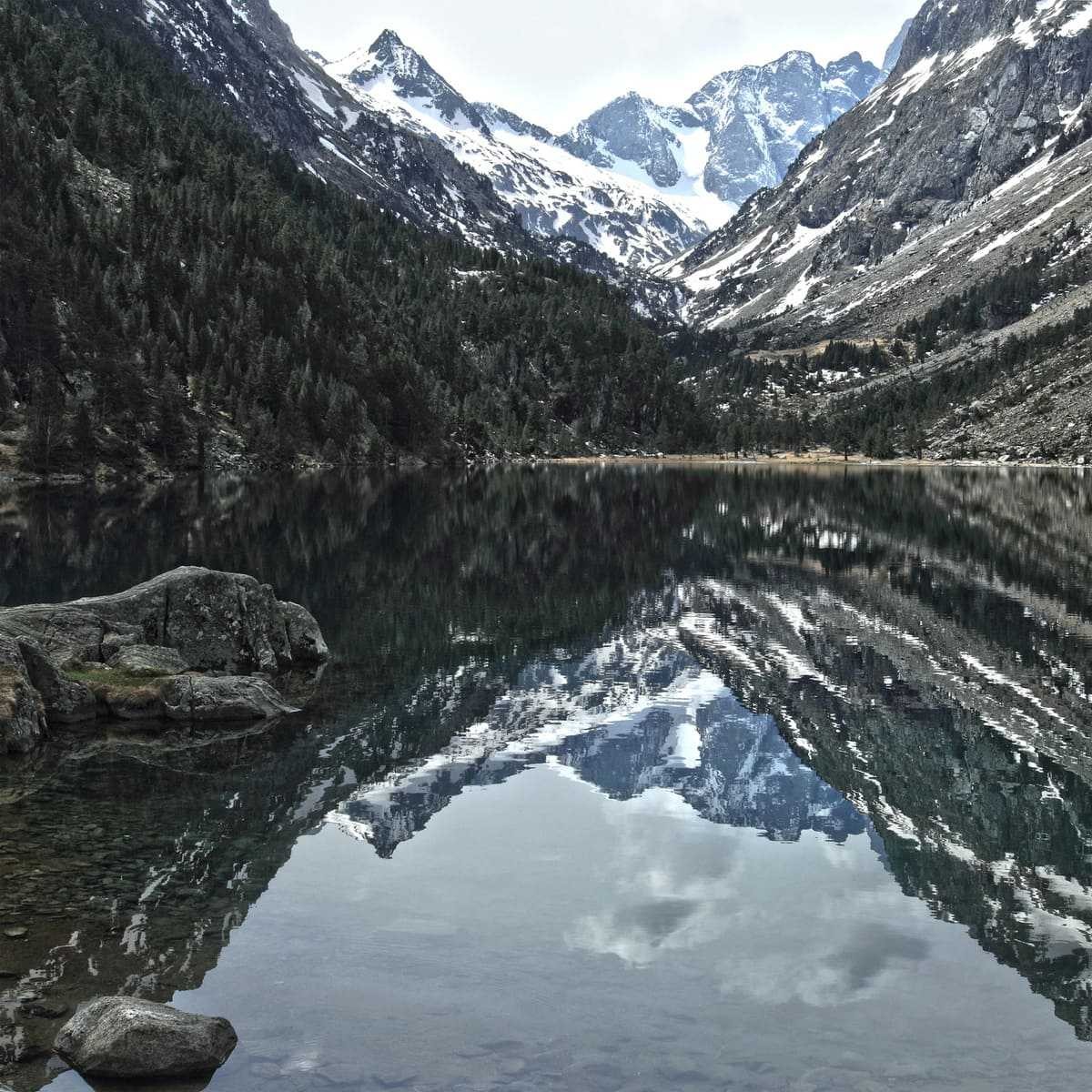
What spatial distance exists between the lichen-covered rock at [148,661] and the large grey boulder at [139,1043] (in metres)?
16.8

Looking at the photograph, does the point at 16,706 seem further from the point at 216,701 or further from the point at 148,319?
the point at 148,319

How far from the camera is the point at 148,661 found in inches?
1100

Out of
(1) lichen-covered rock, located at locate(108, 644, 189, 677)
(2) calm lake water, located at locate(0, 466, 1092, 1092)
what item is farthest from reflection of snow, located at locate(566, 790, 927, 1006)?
(1) lichen-covered rock, located at locate(108, 644, 189, 677)

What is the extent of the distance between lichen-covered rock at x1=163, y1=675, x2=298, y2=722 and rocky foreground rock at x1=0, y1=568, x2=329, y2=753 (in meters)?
0.02

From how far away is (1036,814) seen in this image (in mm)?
20000

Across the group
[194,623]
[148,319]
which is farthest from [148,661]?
[148,319]

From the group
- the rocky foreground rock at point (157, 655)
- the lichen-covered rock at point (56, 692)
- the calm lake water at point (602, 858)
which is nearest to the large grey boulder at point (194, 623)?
the rocky foreground rock at point (157, 655)

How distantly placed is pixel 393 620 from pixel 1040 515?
61.2 metres

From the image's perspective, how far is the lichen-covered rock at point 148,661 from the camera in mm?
27609

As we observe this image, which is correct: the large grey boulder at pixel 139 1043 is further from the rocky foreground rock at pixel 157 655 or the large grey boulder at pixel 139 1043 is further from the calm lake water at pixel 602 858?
the rocky foreground rock at pixel 157 655

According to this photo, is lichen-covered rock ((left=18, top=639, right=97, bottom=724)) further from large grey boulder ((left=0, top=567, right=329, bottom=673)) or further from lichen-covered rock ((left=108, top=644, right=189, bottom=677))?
large grey boulder ((left=0, top=567, right=329, bottom=673))

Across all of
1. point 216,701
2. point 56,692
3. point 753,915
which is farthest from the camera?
point 216,701

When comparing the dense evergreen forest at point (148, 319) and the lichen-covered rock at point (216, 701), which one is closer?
the lichen-covered rock at point (216, 701)

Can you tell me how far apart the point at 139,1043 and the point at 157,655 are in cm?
1832
